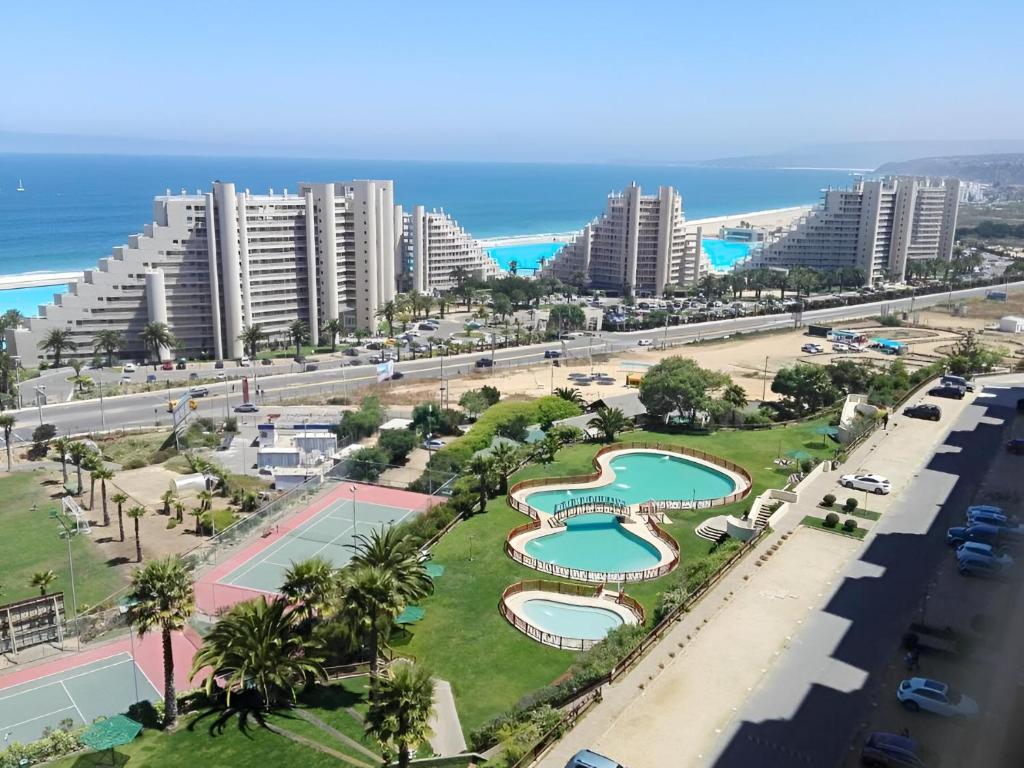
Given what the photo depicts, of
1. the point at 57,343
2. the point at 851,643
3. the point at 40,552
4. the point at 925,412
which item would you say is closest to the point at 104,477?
the point at 40,552

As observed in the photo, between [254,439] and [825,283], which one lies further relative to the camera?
[825,283]

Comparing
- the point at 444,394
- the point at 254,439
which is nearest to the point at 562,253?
the point at 444,394

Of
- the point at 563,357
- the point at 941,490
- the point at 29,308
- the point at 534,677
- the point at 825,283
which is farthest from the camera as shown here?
the point at 825,283

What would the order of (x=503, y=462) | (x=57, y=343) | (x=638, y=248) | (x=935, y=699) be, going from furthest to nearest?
(x=638, y=248), (x=57, y=343), (x=503, y=462), (x=935, y=699)

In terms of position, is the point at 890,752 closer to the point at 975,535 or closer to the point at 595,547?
the point at 975,535

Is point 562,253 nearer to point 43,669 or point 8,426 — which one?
point 8,426
